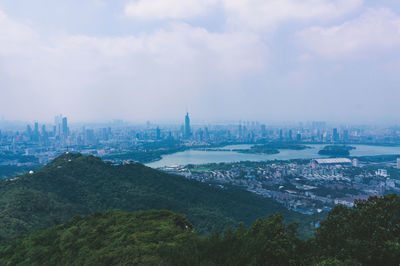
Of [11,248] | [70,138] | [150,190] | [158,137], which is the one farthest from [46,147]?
[11,248]

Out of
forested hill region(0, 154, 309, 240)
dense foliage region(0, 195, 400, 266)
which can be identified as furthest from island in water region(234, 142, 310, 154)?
dense foliage region(0, 195, 400, 266)

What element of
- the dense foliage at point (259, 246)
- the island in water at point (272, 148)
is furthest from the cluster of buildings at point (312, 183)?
the island in water at point (272, 148)

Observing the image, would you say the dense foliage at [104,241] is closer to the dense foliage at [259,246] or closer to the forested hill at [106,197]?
the dense foliage at [259,246]

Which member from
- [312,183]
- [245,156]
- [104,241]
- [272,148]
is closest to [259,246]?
[104,241]

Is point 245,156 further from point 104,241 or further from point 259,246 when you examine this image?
point 259,246

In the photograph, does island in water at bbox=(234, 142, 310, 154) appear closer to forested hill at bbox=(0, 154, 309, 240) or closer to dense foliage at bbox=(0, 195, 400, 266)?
forested hill at bbox=(0, 154, 309, 240)

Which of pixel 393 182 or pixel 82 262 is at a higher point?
pixel 82 262

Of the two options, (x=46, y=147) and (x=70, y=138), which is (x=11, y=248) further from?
(x=70, y=138)
